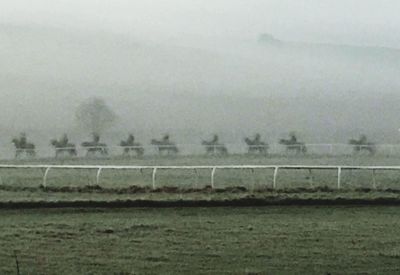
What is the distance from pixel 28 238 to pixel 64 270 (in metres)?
0.68

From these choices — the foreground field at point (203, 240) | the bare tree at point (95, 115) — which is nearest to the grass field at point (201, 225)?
the foreground field at point (203, 240)

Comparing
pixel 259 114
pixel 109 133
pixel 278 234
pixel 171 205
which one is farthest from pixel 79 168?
pixel 278 234

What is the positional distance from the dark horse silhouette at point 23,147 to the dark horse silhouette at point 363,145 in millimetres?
2405

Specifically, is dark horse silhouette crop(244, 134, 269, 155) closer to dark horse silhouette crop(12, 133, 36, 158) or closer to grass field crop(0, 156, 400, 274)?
grass field crop(0, 156, 400, 274)

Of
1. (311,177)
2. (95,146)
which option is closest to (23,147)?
(95,146)

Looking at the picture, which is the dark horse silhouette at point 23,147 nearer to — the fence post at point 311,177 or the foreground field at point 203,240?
the foreground field at point 203,240

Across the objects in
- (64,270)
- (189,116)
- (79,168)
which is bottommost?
(64,270)

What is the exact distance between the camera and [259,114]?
6.56 meters

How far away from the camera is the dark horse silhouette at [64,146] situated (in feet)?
20.2

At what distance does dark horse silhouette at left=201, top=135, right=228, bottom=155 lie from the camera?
6.14m

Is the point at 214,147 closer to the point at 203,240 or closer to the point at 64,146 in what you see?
the point at 64,146

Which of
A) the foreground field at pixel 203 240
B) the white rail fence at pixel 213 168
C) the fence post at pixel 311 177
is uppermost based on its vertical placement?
the white rail fence at pixel 213 168

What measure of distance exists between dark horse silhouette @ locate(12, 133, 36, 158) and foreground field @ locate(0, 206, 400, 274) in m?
0.89

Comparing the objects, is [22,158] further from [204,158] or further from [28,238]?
[28,238]
